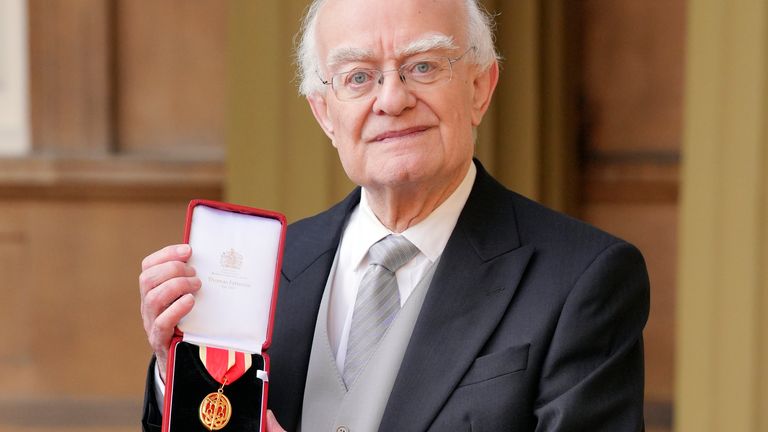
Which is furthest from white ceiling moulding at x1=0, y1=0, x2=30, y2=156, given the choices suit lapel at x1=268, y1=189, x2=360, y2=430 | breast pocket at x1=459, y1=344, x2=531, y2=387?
breast pocket at x1=459, y1=344, x2=531, y2=387

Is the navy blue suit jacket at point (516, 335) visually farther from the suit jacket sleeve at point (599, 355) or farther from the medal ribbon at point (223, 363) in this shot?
the medal ribbon at point (223, 363)

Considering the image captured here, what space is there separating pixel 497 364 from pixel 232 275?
0.41 m

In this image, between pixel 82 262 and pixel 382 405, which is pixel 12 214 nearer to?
pixel 82 262

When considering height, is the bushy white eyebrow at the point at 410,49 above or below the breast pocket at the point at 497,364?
above

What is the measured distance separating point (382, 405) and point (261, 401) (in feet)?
0.61

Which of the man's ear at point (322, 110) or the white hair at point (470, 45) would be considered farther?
the man's ear at point (322, 110)

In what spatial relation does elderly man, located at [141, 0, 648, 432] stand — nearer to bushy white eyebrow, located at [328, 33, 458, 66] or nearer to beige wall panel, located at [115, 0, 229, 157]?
bushy white eyebrow, located at [328, 33, 458, 66]

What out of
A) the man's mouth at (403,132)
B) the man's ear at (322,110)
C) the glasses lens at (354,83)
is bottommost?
the man's mouth at (403,132)

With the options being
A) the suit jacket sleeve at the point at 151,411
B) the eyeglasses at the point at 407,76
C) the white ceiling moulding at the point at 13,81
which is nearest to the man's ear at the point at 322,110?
the eyeglasses at the point at 407,76

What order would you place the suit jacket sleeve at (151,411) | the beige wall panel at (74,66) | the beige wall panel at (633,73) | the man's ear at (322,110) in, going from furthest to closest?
the beige wall panel at (74,66) < the beige wall panel at (633,73) < the man's ear at (322,110) < the suit jacket sleeve at (151,411)

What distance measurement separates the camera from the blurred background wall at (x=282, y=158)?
9.75ft

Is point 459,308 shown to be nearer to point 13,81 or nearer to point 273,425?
point 273,425

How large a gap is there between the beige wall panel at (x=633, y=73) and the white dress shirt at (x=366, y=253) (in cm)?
160

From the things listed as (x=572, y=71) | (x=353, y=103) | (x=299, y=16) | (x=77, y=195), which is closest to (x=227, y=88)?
(x=299, y=16)
